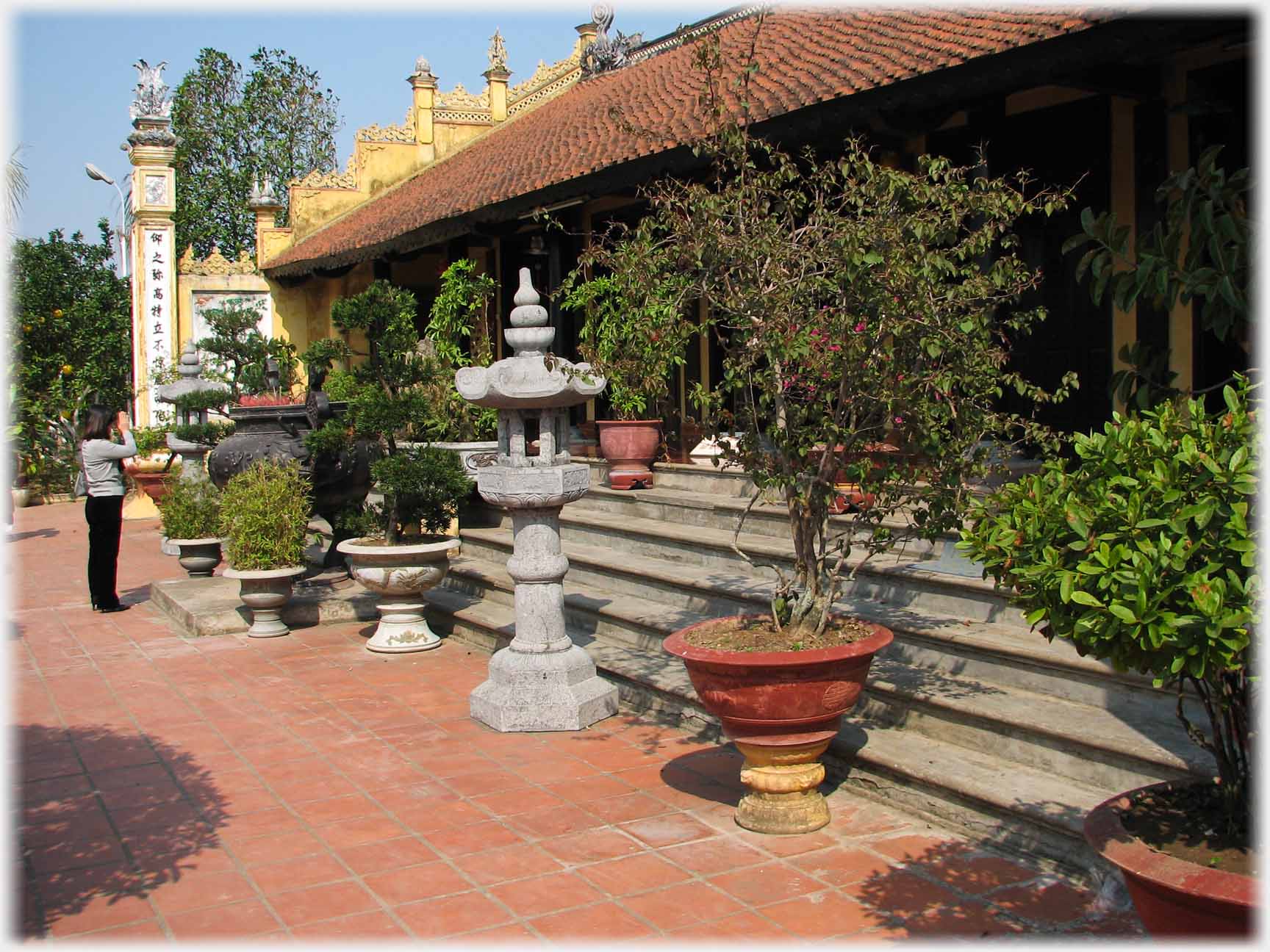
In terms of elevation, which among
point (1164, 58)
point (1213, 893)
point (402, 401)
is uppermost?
point (1164, 58)

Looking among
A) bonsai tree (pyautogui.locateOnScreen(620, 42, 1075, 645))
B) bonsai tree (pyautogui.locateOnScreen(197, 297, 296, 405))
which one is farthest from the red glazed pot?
bonsai tree (pyautogui.locateOnScreen(197, 297, 296, 405))

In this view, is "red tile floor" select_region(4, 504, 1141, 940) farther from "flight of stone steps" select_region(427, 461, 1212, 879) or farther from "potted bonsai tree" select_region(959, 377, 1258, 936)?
"potted bonsai tree" select_region(959, 377, 1258, 936)

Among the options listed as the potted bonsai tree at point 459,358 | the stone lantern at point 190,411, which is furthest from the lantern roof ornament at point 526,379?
the stone lantern at point 190,411

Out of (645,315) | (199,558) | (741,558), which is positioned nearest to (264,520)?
(199,558)

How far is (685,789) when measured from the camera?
5.21m

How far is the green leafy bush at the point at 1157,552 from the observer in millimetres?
2758

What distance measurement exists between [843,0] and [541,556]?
7404 millimetres

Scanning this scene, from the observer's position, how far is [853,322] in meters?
4.70

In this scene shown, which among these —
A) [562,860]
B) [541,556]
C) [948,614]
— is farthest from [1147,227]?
[562,860]

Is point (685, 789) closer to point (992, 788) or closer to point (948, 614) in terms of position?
point (992, 788)

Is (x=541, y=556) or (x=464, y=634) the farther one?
(x=464, y=634)

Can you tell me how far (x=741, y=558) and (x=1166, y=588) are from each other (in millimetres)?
4208

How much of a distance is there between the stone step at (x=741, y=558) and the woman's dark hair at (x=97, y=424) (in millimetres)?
3062

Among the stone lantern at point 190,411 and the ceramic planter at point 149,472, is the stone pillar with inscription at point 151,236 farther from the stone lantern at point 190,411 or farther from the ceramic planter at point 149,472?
the stone lantern at point 190,411
